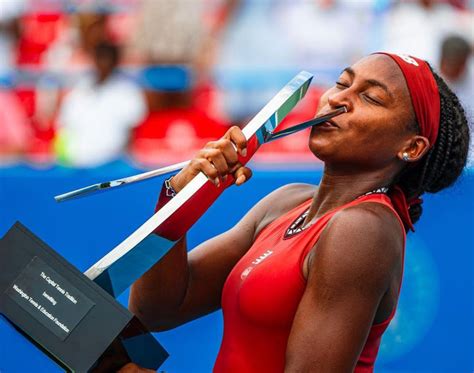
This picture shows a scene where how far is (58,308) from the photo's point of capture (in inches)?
73.6

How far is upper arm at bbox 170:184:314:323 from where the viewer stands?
245 cm

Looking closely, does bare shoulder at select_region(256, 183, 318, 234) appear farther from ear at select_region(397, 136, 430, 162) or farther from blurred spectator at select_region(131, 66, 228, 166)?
blurred spectator at select_region(131, 66, 228, 166)

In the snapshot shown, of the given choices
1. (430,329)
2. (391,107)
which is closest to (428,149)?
(391,107)

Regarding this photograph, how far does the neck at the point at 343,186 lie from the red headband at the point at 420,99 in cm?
→ 5

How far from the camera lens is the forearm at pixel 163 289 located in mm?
2328

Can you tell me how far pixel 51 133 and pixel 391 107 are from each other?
14.1ft

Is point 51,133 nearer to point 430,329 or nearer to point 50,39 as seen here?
point 50,39

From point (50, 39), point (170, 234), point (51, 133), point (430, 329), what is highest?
point (170, 234)

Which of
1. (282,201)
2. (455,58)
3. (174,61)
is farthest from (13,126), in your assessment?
(282,201)

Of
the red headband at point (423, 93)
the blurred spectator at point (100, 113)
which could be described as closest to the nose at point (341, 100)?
the red headband at point (423, 93)

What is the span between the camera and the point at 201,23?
616 cm

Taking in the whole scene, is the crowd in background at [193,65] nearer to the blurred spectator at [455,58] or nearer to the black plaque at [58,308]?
the blurred spectator at [455,58]

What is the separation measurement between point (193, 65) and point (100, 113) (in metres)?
0.66

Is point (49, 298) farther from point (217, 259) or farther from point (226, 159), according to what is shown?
point (217, 259)
